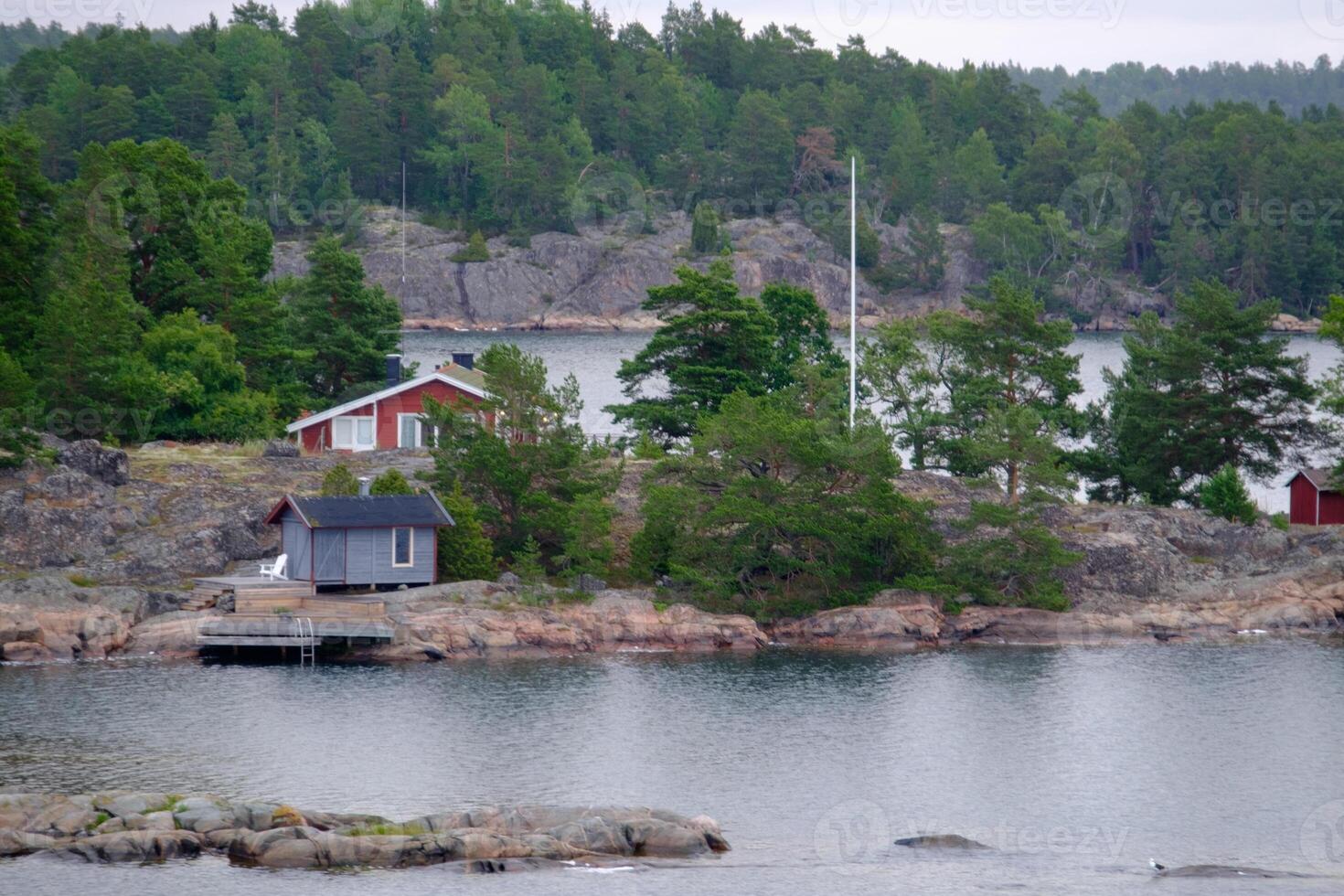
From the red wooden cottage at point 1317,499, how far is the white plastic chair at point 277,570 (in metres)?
36.2

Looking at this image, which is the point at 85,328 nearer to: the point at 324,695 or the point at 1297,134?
the point at 324,695

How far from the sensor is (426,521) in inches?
2060

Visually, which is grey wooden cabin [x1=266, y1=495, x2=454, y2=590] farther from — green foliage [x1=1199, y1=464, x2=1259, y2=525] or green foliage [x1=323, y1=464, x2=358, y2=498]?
green foliage [x1=1199, y1=464, x2=1259, y2=525]

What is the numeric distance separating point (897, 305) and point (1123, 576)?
11342cm

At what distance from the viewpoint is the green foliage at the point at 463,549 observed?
175 feet

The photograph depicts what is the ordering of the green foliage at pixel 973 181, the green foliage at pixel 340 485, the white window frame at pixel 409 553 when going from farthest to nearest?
the green foliage at pixel 973 181
the green foliage at pixel 340 485
the white window frame at pixel 409 553

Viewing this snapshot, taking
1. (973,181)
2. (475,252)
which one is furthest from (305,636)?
(973,181)

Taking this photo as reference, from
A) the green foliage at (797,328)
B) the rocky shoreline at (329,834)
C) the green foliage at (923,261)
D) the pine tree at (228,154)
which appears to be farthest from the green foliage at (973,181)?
the rocky shoreline at (329,834)

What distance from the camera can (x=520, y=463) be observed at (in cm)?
5566

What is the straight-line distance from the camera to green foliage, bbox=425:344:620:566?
55.2 meters

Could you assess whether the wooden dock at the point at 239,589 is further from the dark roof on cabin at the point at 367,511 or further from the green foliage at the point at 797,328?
the green foliage at the point at 797,328

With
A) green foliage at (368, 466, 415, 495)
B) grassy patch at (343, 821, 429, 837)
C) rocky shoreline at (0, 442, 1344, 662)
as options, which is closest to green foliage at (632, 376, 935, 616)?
rocky shoreline at (0, 442, 1344, 662)

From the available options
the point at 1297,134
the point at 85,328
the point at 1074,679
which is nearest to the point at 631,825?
the point at 1074,679

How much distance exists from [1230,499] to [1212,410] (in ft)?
12.5
